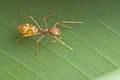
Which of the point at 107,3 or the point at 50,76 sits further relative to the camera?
the point at 107,3

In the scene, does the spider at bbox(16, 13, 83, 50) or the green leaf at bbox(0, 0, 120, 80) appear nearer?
the green leaf at bbox(0, 0, 120, 80)

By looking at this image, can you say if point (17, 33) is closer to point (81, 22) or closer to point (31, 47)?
point (31, 47)

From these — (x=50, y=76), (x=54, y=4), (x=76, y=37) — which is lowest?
(x=50, y=76)

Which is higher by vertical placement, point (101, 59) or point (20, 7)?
point (20, 7)

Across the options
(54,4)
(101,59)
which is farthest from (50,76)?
(54,4)

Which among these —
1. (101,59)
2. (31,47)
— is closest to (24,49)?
(31,47)

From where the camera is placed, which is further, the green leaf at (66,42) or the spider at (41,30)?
the spider at (41,30)
